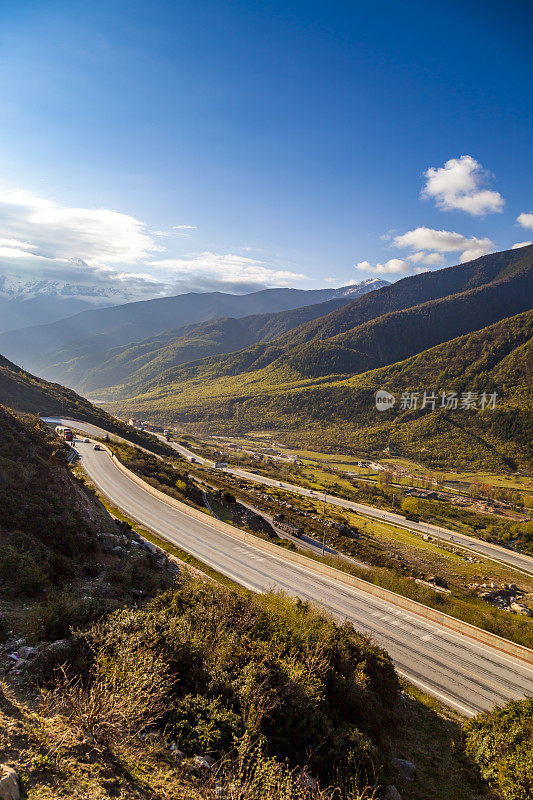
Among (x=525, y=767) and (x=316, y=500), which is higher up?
(x=525, y=767)

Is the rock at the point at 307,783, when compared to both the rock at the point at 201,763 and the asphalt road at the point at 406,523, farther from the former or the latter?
the asphalt road at the point at 406,523

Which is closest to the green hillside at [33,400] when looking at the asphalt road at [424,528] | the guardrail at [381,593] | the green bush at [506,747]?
the asphalt road at [424,528]

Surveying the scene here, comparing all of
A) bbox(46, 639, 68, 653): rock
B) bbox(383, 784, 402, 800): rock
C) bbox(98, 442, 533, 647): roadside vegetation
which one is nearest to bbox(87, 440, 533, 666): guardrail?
bbox(98, 442, 533, 647): roadside vegetation

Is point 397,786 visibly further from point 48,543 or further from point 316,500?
point 316,500

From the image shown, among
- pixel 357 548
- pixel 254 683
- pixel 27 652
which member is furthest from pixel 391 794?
pixel 357 548

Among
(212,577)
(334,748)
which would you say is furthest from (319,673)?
(212,577)

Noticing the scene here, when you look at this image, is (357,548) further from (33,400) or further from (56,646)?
(33,400)
